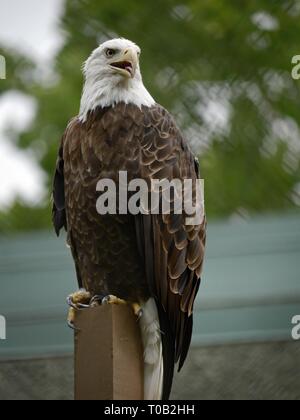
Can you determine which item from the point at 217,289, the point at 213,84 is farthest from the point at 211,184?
the point at 217,289

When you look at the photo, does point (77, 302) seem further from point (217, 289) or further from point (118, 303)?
point (217, 289)

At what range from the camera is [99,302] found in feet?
11.4

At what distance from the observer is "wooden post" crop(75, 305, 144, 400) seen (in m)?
3.03

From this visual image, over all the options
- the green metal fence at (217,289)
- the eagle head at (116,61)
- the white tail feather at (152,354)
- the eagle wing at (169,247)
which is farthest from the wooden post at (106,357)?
the green metal fence at (217,289)

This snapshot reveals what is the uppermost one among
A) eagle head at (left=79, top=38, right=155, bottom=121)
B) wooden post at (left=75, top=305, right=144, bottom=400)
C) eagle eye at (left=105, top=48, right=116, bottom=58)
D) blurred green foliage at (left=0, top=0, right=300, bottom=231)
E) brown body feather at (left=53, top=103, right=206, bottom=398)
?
blurred green foliage at (left=0, top=0, right=300, bottom=231)

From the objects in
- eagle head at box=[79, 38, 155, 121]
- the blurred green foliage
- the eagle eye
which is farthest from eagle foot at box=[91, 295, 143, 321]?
the blurred green foliage

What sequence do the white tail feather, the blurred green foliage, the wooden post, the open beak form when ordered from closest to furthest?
the wooden post, the white tail feather, the open beak, the blurred green foliage

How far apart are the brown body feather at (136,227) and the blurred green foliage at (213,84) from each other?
3639 mm

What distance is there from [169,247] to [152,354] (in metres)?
0.38

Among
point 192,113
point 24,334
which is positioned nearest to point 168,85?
point 192,113

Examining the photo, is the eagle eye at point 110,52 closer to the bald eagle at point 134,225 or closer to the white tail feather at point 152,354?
the bald eagle at point 134,225

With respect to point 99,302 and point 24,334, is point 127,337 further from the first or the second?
point 24,334

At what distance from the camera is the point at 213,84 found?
26.1 feet

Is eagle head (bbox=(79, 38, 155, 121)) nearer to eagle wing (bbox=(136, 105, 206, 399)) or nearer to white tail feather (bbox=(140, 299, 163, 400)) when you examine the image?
eagle wing (bbox=(136, 105, 206, 399))
